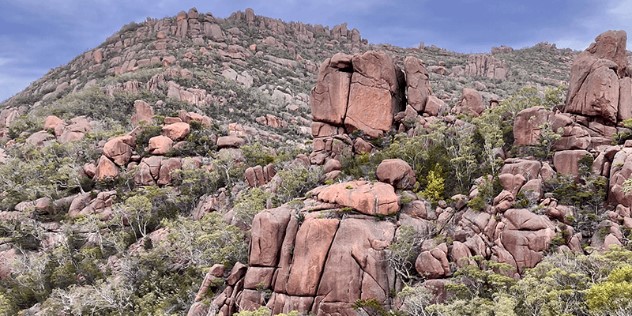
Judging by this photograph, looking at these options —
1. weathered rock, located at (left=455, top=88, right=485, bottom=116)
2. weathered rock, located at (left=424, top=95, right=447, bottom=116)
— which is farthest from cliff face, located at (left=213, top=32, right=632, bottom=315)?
weathered rock, located at (left=424, top=95, right=447, bottom=116)

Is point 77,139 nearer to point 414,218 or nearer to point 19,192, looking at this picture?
A: point 19,192

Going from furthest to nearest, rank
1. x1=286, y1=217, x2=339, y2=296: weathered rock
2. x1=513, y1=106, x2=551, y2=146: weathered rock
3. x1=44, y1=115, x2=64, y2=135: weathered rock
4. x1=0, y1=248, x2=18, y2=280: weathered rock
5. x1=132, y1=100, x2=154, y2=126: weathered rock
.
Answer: x1=132, y1=100, x2=154, y2=126: weathered rock < x1=44, y1=115, x2=64, y2=135: weathered rock < x1=0, y1=248, x2=18, y2=280: weathered rock < x1=513, y1=106, x2=551, y2=146: weathered rock < x1=286, y1=217, x2=339, y2=296: weathered rock

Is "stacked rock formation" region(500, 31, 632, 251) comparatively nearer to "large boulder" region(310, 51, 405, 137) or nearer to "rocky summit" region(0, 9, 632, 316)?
"rocky summit" region(0, 9, 632, 316)

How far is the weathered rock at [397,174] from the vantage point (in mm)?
27061

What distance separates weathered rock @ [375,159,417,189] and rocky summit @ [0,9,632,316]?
161mm

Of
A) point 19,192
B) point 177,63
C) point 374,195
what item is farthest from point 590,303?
point 177,63

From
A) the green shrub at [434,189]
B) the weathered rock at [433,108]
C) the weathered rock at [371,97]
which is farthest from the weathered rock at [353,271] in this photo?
the weathered rock at [433,108]

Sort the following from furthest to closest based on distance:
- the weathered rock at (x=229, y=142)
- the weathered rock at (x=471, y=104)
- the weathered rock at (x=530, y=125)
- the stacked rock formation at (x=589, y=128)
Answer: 1. the weathered rock at (x=229, y=142)
2. the weathered rock at (x=471, y=104)
3. the weathered rock at (x=530, y=125)
4. the stacked rock formation at (x=589, y=128)

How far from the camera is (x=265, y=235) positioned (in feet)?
79.0

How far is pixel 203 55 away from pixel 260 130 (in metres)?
39.7

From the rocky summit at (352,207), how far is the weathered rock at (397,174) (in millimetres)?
161

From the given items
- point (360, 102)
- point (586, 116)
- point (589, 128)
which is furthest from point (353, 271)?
point (586, 116)

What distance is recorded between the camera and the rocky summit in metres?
20.3

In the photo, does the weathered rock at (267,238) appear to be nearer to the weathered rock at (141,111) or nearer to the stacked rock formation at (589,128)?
the stacked rock formation at (589,128)
